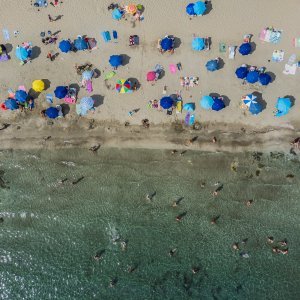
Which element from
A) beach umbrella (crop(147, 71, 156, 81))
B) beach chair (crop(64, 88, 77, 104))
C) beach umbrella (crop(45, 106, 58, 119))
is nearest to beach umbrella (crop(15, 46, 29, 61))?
beach chair (crop(64, 88, 77, 104))

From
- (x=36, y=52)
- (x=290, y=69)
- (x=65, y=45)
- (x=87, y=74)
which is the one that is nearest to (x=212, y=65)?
(x=290, y=69)

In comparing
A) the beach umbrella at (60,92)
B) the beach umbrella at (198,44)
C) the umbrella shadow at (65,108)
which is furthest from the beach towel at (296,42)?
the umbrella shadow at (65,108)

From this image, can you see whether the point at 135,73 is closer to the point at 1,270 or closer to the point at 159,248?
the point at 159,248

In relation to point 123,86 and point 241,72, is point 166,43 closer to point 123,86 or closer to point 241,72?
point 123,86

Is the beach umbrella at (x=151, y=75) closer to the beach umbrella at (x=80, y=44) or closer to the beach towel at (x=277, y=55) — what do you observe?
the beach umbrella at (x=80, y=44)

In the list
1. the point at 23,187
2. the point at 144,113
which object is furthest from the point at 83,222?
the point at 144,113

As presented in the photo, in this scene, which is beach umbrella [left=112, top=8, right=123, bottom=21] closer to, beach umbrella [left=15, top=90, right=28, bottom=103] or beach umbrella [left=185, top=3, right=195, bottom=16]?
beach umbrella [left=185, top=3, right=195, bottom=16]
